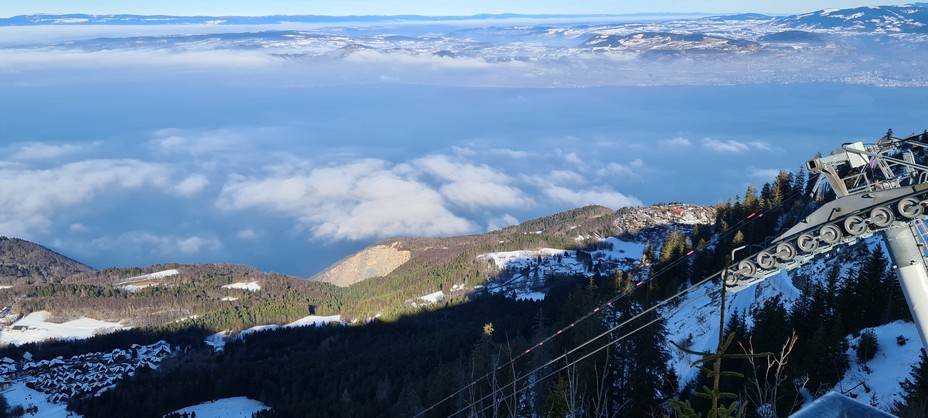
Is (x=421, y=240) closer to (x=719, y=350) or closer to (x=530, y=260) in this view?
(x=530, y=260)

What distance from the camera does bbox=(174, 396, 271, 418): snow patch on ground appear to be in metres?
56.2

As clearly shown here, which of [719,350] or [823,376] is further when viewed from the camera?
[823,376]

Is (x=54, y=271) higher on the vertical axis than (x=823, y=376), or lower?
lower

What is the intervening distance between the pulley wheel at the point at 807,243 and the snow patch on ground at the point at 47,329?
10478 centimetres

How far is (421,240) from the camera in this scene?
138625 millimetres

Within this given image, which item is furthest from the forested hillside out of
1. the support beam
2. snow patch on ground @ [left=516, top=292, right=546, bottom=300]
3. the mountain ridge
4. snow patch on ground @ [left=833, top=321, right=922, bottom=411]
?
the mountain ridge

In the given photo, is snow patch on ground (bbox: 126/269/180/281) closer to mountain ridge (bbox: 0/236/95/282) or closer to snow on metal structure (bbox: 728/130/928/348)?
mountain ridge (bbox: 0/236/95/282)

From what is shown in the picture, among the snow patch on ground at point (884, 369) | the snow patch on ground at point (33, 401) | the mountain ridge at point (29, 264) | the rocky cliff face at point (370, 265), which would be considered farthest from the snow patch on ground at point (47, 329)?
the snow patch on ground at point (884, 369)

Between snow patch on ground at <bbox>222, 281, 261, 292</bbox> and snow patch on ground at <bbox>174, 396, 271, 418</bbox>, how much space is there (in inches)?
2087

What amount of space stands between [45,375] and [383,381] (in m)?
46.5

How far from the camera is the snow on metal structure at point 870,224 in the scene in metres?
7.37

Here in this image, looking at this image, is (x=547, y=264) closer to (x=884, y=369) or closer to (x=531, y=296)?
(x=531, y=296)

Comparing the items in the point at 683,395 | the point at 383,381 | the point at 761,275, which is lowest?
the point at 383,381

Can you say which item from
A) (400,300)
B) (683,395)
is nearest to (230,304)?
(400,300)
